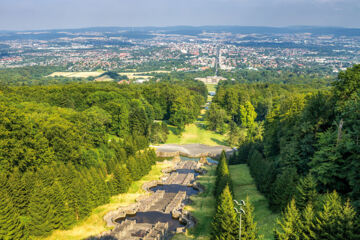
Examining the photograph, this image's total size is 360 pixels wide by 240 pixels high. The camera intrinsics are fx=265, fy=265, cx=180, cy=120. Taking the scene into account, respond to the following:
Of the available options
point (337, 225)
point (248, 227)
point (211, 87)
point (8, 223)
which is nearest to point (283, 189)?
point (248, 227)

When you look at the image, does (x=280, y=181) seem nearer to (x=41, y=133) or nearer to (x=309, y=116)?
(x=309, y=116)

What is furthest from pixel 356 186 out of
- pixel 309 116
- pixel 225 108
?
pixel 225 108

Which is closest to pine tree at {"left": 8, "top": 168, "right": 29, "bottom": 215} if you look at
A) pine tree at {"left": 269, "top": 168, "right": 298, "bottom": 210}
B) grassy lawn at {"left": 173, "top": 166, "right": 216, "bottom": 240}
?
grassy lawn at {"left": 173, "top": 166, "right": 216, "bottom": 240}

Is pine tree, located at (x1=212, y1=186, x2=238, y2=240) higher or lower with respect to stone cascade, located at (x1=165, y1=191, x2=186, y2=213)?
higher

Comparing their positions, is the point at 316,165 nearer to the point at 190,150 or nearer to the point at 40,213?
the point at 40,213

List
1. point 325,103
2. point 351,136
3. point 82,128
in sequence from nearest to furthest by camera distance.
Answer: point 351,136 → point 325,103 → point 82,128

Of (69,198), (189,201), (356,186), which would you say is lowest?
(189,201)

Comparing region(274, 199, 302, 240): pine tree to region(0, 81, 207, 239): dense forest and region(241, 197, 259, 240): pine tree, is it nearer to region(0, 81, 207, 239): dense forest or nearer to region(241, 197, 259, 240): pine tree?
region(241, 197, 259, 240): pine tree
